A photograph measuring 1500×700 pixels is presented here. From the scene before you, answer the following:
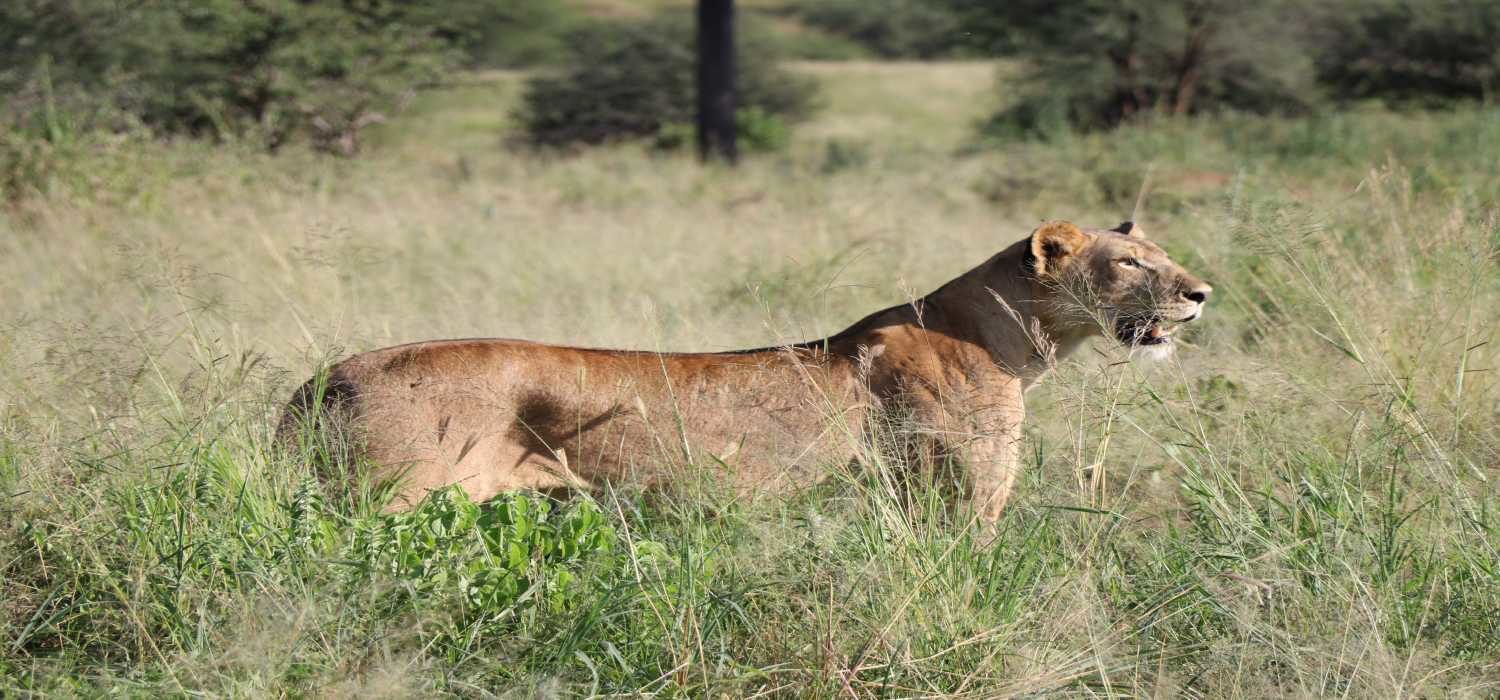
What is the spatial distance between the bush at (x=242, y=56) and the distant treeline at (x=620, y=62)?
3 cm

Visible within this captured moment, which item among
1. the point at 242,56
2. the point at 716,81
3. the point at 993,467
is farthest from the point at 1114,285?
the point at 242,56

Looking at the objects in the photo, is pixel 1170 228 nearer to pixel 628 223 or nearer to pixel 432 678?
pixel 628 223

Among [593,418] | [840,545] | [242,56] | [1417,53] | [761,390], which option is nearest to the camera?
[840,545]

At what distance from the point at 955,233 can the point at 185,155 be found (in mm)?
6846

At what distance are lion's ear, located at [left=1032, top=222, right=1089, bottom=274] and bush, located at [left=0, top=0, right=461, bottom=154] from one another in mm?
12625

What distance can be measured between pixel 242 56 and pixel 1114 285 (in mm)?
15985

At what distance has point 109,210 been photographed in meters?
10.4

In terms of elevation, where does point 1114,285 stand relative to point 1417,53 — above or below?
above

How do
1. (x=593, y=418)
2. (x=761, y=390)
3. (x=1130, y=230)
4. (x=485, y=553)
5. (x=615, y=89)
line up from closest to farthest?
(x=485, y=553)
(x=593, y=418)
(x=761, y=390)
(x=1130, y=230)
(x=615, y=89)

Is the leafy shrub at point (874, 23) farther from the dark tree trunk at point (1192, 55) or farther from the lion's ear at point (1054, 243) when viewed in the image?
the lion's ear at point (1054, 243)

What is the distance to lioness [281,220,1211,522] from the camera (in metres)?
3.94

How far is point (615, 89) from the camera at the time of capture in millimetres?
27844

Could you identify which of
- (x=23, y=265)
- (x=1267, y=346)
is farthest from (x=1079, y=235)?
(x=23, y=265)

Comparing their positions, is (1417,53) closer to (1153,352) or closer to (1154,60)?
(1154,60)
